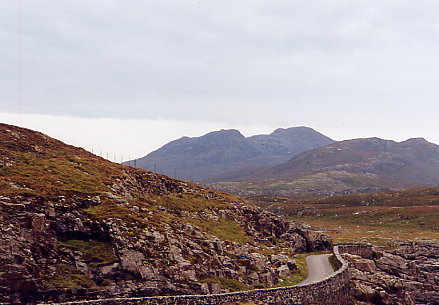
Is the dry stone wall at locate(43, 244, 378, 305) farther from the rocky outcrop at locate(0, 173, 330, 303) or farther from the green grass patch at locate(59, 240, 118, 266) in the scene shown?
the green grass patch at locate(59, 240, 118, 266)

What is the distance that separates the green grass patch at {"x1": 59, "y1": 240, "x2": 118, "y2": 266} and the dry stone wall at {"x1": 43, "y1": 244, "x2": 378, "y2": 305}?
46.0ft

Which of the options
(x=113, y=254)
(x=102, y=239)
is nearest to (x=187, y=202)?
(x=102, y=239)

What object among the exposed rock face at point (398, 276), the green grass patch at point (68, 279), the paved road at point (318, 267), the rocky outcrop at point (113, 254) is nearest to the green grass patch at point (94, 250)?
the rocky outcrop at point (113, 254)

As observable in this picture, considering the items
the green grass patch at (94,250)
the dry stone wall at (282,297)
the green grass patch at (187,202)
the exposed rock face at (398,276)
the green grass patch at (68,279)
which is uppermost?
the green grass patch at (187,202)

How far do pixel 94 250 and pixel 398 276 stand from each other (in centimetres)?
6075

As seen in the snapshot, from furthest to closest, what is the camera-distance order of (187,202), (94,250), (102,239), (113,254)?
(187,202)
(102,239)
(94,250)
(113,254)

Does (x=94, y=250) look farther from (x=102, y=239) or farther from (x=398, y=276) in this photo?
(x=398, y=276)

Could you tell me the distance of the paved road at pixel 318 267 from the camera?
58119mm

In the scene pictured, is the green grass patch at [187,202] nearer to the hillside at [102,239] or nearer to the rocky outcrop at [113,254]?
the hillside at [102,239]

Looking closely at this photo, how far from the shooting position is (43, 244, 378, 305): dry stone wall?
33.2 meters

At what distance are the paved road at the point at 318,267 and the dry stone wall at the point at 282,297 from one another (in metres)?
3.01

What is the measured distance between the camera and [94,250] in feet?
155

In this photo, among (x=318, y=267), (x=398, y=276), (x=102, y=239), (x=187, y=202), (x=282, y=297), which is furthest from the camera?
(x=398, y=276)

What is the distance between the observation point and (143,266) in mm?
46156
